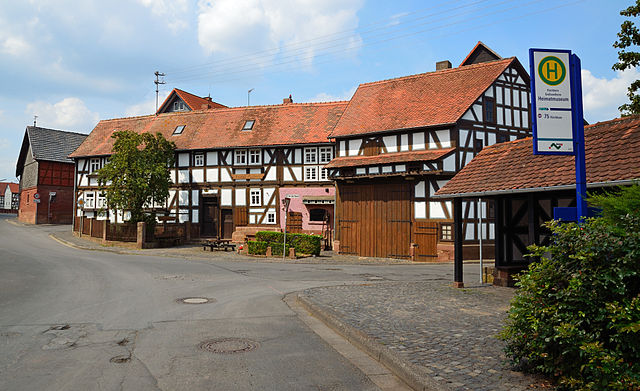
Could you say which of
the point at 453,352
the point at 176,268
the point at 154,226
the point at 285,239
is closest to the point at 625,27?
the point at 285,239

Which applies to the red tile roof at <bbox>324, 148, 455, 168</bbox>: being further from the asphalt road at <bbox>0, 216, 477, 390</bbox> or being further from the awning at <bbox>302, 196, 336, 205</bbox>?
the asphalt road at <bbox>0, 216, 477, 390</bbox>

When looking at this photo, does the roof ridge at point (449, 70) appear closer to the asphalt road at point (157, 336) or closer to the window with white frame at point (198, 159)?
the window with white frame at point (198, 159)

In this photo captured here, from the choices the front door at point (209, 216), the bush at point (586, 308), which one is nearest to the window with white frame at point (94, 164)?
the front door at point (209, 216)

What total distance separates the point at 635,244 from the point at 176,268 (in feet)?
51.1

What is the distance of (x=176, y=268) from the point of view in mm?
17125

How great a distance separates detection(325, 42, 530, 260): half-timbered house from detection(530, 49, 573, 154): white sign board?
1542 cm

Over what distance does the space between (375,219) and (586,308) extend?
2104cm

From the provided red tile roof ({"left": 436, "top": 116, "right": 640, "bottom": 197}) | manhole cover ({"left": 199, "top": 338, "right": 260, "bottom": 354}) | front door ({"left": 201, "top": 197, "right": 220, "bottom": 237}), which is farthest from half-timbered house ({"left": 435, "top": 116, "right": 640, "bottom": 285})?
front door ({"left": 201, "top": 197, "right": 220, "bottom": 237})

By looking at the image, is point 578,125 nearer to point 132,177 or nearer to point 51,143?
point 132,177

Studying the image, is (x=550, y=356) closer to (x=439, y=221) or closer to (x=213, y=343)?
(x=213, y=343)

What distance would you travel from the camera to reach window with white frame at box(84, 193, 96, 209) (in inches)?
1508

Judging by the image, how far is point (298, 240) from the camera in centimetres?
2391

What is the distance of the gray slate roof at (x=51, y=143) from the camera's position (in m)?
47.6

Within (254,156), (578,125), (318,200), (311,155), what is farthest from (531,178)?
(254,156)
